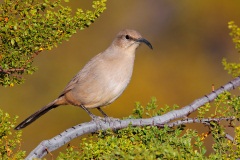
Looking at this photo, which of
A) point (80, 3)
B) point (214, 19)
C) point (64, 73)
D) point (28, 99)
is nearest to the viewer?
point (28, 99)

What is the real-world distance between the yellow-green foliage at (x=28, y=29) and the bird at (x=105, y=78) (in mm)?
1823

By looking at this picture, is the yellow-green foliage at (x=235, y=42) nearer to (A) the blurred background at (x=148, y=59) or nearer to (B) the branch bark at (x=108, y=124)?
(B) the branch bark at (x=108, y=124)

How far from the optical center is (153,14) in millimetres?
31328

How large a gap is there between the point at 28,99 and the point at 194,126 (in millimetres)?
4990

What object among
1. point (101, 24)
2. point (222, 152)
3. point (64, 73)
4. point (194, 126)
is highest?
point (101, 24)

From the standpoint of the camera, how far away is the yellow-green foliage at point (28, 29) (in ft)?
21.2

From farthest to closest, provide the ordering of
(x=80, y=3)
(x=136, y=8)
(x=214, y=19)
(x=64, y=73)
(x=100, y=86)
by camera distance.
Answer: (x=136, y=8) < (x=214, y=19) < (x=80, y=3) < (x=64, y=73) < (x=100, y=86)

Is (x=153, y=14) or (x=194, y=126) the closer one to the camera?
(x=194, y=126)

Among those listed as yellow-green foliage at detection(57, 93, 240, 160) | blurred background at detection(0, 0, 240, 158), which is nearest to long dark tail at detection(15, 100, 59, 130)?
yellow-green foliage at detection(57, 93, 240, 160)

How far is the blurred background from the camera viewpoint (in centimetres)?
2003

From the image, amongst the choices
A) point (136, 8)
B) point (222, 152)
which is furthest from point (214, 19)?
point (222, 152)

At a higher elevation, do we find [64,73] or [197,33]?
[197,33]

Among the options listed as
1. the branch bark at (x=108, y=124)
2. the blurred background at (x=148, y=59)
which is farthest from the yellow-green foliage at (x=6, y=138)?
the blurred background at (x=148, y=59)

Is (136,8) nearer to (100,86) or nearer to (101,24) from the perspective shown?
(101,24)
